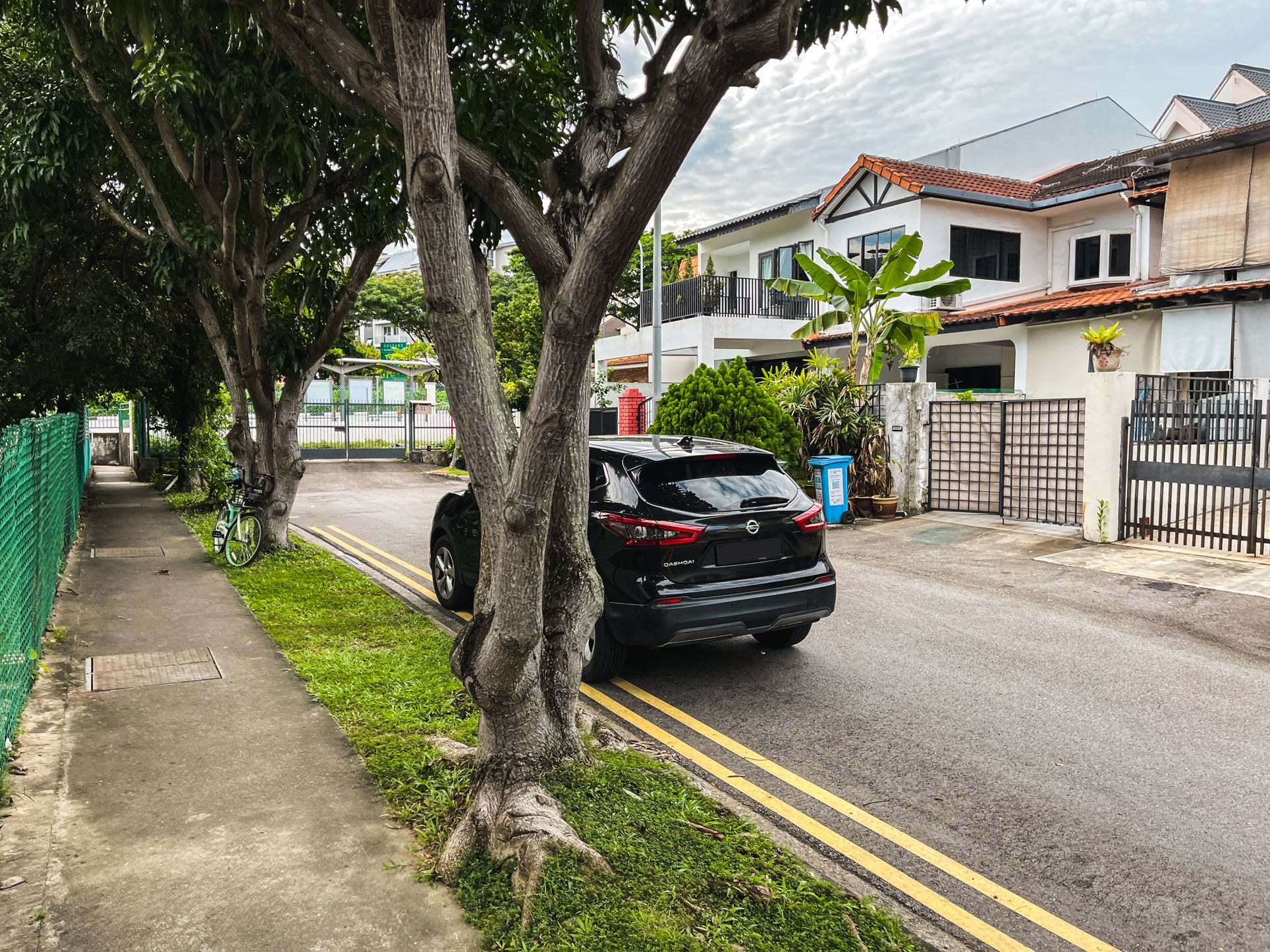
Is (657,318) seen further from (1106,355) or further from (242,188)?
(242,188)

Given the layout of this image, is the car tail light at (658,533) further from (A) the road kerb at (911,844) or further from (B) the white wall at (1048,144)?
(B) the white wall at (1048,144)

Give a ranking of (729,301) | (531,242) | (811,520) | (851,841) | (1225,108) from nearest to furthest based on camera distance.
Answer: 1. (531,242)
2. (851,841)
3. (811,520)
4. (1225,108)
5. (729,301)

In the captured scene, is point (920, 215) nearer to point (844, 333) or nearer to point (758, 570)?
point (844, 333)

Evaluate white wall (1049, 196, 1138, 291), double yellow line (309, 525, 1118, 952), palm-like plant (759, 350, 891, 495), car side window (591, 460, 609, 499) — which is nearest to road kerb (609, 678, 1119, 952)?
double yellow line (309, 525, 1118, 952)

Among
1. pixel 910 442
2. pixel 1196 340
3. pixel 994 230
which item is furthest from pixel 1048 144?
pixel 910 442

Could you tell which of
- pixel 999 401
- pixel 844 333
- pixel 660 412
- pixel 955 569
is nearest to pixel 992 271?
pixel 844 333

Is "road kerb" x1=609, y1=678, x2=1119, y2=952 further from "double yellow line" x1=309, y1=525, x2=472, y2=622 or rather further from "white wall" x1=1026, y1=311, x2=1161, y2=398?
"white wall" x1=1026, y1=311, x2=1161, y2=398

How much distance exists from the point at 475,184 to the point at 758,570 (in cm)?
354

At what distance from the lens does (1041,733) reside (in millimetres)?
5660

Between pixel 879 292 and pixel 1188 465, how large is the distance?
6.11m

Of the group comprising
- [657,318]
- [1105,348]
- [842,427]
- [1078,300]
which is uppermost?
[1078,300]

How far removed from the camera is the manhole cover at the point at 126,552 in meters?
11.8

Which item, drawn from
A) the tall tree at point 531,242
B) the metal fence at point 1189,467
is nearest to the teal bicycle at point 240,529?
the tall tree at point 531,242

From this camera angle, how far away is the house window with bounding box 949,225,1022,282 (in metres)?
24.6
